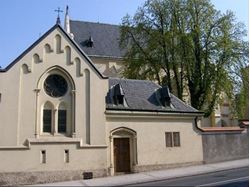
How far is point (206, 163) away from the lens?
77.7ft

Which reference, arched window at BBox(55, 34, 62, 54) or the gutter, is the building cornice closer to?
the gutter

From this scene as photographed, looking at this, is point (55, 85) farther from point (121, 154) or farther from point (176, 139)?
point (176, 139)

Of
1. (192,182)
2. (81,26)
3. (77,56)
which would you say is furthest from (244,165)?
(81,26)

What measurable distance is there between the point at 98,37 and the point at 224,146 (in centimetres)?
2262

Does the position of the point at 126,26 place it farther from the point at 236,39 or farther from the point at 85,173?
the point at 85,173

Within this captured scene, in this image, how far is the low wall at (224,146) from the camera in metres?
24.0

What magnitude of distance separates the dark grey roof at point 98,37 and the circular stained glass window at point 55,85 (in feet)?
59.2

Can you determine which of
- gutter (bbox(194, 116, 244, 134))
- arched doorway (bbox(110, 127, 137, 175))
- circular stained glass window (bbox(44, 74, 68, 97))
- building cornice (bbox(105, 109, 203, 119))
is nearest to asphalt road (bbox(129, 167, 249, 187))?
arched doorway (bbox(110, 127, 137, 175))

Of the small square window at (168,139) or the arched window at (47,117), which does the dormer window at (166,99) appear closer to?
the small square window at (168,139)

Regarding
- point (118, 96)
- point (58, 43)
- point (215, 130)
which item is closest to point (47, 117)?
point (58, 43)

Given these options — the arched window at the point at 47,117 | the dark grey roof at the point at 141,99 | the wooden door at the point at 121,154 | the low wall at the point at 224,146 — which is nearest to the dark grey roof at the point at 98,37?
the dark grey roof at the point at 141,99

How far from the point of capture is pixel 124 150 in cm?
2134

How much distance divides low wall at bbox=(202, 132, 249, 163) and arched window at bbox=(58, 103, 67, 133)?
1018 centimetres

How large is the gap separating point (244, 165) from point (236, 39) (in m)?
14.3
